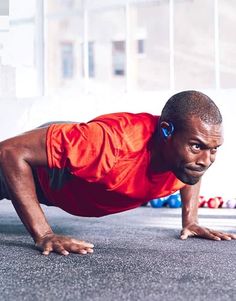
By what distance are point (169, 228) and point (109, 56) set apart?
13020 millimetres

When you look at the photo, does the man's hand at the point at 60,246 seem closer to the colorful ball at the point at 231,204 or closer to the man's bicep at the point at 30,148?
the man's bicep at the point at 30,148

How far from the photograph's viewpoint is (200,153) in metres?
1.33

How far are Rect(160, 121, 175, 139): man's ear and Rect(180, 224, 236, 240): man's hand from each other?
0.45 metres

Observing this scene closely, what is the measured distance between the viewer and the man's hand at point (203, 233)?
168 centimetres

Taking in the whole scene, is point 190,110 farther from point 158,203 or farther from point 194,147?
point 158,203

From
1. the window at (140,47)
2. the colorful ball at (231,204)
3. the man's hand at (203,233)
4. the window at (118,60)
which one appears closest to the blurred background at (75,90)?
the colorful ball at (231,204)

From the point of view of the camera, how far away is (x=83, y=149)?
1.31m

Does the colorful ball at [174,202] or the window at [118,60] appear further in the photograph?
the window at [118,60]

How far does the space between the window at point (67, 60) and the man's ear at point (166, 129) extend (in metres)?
13.4

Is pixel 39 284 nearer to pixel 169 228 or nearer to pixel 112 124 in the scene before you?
pixel 112 124

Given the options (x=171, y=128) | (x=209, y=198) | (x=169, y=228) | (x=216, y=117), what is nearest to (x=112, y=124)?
(x=171, y=128)

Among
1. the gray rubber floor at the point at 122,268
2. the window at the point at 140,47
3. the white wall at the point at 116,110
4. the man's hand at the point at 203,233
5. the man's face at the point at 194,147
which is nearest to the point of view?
the gray rubber floor at the point at 122,268

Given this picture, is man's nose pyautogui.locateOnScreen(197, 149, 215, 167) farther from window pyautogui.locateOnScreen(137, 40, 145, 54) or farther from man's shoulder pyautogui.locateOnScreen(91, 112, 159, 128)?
window pyautogui.locateOnScreen(137, 40, 145, 54)

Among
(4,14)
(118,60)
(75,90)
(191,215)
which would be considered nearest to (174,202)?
(191,215)
